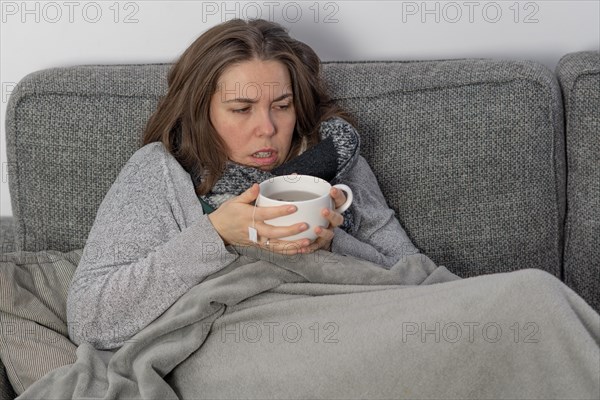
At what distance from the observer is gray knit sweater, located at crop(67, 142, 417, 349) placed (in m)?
1.56

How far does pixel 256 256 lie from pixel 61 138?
559 mm

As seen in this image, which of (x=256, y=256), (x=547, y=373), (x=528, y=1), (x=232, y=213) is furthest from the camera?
(x=528, y=1)

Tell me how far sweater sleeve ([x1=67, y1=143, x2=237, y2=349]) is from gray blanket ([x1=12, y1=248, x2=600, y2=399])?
1.5 inches

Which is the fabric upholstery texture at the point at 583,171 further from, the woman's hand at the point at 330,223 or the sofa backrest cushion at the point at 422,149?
the woman's hand at the point at 330,223

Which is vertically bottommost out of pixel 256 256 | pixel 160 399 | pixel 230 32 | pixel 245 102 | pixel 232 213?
pixel 160 399

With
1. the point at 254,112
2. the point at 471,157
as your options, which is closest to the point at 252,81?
the point at 254,112

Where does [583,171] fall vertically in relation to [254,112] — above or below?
below

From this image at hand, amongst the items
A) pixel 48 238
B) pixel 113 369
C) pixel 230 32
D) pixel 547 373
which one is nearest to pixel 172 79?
pixel 230 32

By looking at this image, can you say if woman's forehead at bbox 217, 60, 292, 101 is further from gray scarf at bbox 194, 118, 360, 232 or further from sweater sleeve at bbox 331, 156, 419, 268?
sweater sleeve at bbox 331, 156, 419, 268

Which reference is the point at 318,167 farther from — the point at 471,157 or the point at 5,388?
the point at 5,388

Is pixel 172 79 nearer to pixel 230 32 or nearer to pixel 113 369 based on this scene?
pixel 230 32

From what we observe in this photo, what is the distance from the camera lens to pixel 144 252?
1619 millimetres

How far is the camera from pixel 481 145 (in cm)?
187

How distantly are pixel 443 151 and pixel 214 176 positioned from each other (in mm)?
480
